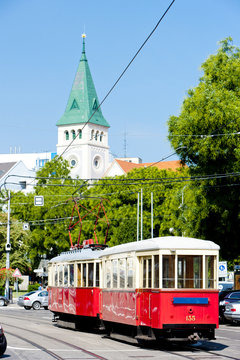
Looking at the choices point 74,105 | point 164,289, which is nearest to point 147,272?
point 164,289

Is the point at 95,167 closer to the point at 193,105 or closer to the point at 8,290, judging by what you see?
the point at 8,290

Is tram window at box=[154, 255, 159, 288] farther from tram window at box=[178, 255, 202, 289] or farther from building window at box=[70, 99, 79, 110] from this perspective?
building window at box=[70, 99, 79, 110]

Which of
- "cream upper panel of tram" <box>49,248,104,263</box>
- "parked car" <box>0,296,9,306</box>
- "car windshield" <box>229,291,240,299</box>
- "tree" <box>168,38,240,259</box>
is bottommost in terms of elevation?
"parked car" <box>0,296,9,306</box>

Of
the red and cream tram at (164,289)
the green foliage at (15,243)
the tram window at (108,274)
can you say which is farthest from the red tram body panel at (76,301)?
the green foliage at (15,243)

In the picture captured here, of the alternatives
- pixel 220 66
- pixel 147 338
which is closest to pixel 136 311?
pixel 147 338

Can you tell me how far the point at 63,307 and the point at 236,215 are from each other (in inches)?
417

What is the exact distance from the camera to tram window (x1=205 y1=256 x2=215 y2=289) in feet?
57.5

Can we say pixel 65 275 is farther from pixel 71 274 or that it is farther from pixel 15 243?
pixel 15 243

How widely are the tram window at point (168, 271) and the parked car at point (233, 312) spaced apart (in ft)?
45.1

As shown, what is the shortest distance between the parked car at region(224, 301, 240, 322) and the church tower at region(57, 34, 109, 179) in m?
103

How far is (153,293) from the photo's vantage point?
57.1 feet

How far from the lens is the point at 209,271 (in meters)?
17.6

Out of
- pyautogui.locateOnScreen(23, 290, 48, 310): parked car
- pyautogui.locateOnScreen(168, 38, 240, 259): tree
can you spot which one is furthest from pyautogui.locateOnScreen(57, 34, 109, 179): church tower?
pyautogui.locateOnScreen(168, 38, 240, 259): tree

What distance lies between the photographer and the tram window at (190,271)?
683 inches
